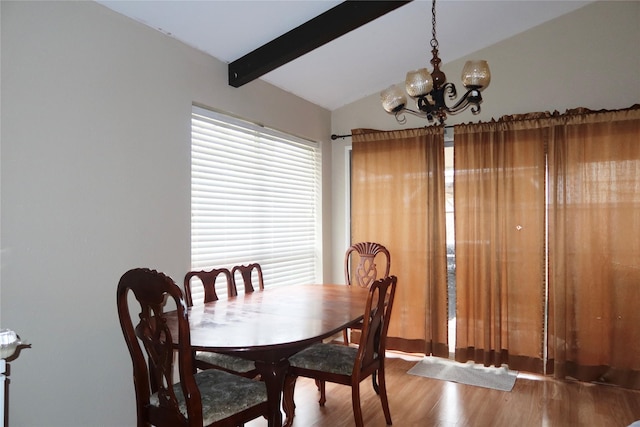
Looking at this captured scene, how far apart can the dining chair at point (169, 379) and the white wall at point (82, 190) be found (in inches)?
18.5

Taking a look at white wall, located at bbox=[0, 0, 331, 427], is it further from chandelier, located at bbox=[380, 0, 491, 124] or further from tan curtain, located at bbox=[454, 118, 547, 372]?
tan curtain, located at bbox=[454, 118, 547, 372]

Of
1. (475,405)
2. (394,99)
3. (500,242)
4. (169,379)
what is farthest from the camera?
(500,242)

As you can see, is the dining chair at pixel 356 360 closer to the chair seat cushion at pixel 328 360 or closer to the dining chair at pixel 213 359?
the chair seat cushion at pixel 328 360

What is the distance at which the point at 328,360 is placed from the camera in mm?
2424

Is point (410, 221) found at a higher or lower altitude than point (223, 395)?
higher

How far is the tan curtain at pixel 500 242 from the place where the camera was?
3.44 metres

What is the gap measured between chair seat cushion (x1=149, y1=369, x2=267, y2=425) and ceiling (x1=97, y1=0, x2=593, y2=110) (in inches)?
80.8

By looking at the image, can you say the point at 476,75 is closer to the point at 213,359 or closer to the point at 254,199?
the point at 254,199

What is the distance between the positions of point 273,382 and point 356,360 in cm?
58

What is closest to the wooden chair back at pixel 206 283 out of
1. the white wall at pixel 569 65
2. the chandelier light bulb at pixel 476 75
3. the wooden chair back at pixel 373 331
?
the wooden chair back at pixel 373 331

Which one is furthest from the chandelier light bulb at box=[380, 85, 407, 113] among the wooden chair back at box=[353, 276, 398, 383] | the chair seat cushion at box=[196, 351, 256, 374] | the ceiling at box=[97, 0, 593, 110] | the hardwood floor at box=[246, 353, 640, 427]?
the hardwood floor at box=[246, 353, 640, 427]

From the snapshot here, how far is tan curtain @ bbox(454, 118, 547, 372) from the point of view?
3.44 metres

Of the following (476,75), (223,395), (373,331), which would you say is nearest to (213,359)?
(223,395)

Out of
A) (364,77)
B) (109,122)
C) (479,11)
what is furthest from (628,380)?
(109,122)
